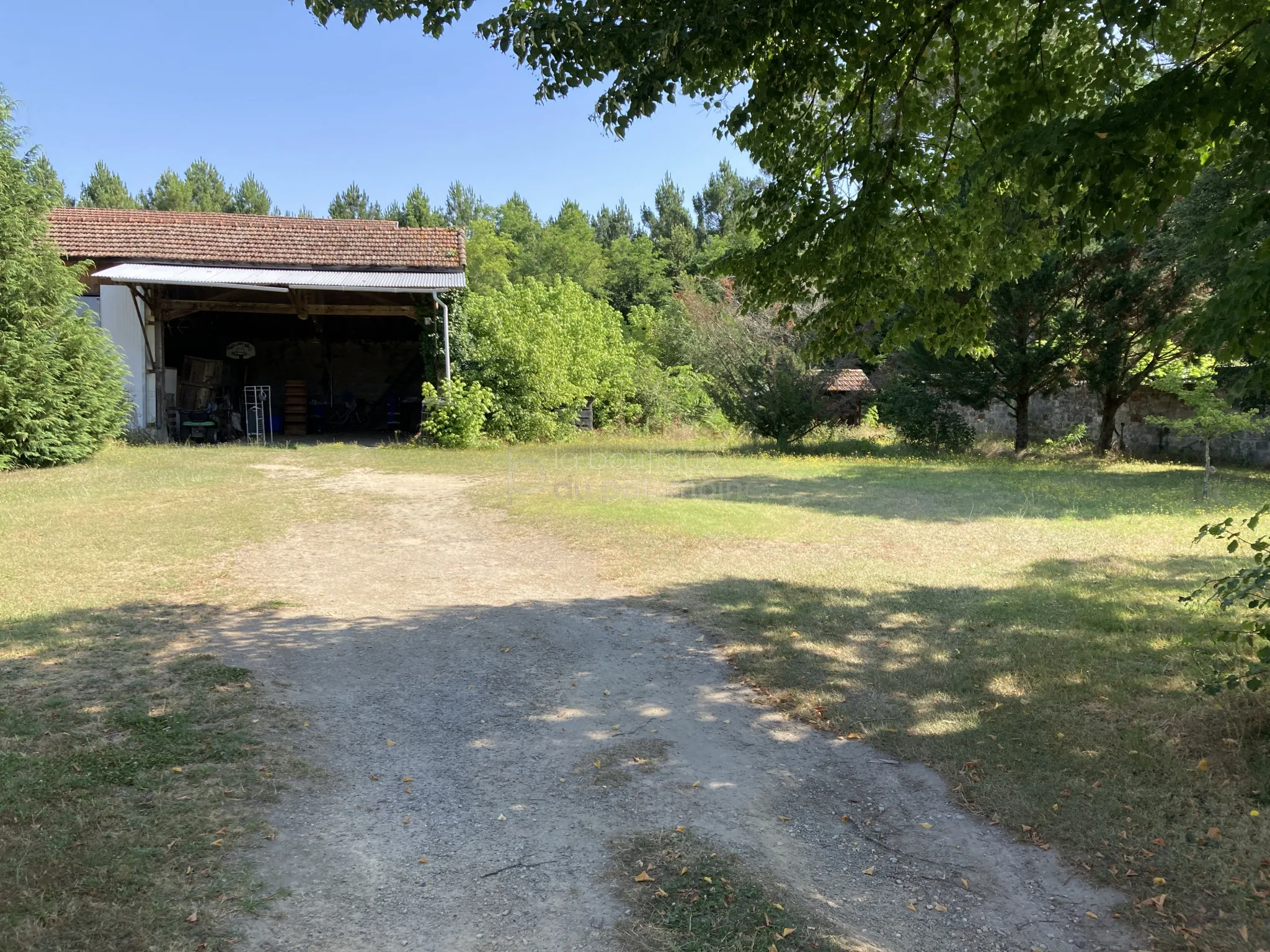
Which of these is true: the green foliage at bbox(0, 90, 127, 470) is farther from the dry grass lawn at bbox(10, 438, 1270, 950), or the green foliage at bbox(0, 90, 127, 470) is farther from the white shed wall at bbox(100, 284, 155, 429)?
the white shed wall at bbox(100, 284, 155, 429)

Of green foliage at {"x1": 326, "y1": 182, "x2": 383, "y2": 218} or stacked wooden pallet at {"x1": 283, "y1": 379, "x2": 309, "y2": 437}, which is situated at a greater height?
green foliage at {"x1": 326, "y1": 182, "x2": 383, "y2": 218}

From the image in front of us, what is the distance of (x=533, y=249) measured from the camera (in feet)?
155

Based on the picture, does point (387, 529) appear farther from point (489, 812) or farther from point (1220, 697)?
point (1220, 697)

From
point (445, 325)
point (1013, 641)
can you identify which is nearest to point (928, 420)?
point (445, 325)

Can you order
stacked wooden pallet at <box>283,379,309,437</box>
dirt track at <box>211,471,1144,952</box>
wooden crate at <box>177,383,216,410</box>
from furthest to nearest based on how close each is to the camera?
stacked wooden pallet at <box>283,379,309,437</box>, wooden crate at <box>177,383,216,410</box>, dirt track at <box>211,471,1144,952</box>

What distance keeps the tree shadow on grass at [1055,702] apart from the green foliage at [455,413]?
43.1 feet

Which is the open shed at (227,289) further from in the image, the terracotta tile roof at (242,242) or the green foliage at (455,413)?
the green foliage at (455,413)

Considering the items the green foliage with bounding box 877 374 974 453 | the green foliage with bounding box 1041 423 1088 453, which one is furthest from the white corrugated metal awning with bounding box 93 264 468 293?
the green foliage with bounding box 1041 423 1088 453

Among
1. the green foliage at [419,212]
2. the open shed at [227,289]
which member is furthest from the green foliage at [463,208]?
the open shed at [227,289]

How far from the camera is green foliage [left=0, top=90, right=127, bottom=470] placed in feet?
44.5

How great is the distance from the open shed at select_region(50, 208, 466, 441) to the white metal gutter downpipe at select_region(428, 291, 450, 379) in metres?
0.04

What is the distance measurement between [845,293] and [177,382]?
21.2 m

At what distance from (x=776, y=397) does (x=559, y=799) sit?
55.2 ft

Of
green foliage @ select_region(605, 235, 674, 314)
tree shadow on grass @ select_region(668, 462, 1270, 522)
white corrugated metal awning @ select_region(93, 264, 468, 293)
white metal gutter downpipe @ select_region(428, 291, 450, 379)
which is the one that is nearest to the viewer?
tree shadow on grass @ select_region(668, 462, 1270, 522)
